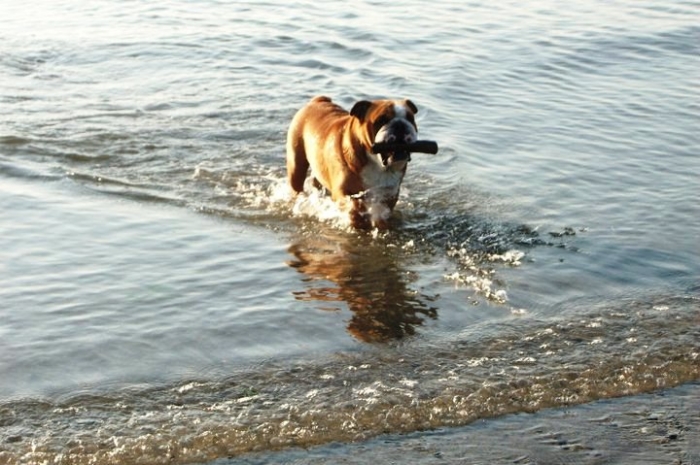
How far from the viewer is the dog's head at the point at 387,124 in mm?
7820

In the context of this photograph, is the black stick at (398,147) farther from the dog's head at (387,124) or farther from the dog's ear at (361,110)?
the dog's ear at (361,110)

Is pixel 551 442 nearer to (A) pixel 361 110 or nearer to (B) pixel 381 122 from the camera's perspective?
(B) pixel 381 122

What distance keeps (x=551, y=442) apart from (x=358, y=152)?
11.5 feet

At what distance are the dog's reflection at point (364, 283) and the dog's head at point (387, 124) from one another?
0.67 meters

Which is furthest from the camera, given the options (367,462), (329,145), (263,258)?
(329,145)

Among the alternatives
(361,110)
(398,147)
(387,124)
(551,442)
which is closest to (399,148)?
(398,147)

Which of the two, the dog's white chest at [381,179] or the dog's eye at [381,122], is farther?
the dog's white chest at [381,179]

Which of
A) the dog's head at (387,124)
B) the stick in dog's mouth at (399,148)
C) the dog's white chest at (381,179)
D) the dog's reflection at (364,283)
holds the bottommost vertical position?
the dog's reflection at (364,283)

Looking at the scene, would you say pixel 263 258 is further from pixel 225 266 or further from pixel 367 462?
pixel 367 462

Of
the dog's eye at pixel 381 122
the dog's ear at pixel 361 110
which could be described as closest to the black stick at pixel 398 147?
the dog's eye at pixel 381 122

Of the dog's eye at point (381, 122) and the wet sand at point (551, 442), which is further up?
the dog's eye at point (381, 122)

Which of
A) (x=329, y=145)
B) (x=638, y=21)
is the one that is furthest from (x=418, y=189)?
(x=638, y=21)

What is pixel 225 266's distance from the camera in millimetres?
7609

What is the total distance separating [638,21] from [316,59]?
547 centimetres
